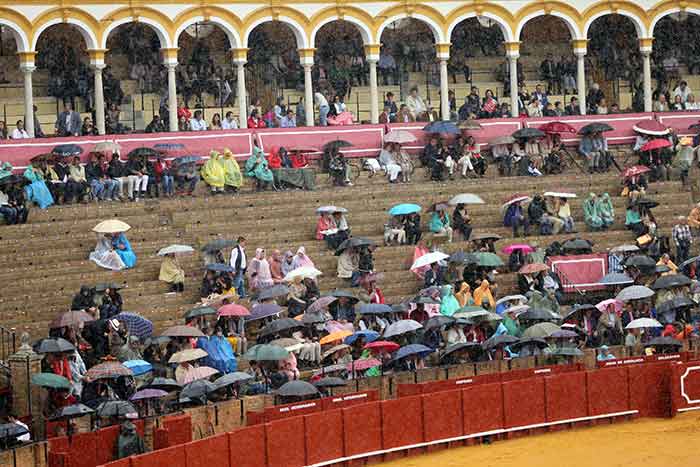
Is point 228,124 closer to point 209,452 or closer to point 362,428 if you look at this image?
point 362,428

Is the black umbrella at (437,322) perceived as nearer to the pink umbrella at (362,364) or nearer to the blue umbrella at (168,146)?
the pink umbrella at (362,364)

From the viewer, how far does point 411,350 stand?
33.5 m

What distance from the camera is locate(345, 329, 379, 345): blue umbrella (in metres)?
34.3

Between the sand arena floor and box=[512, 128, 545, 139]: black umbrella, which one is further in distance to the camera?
box=[512, 128, 545, 139]: black umbrella

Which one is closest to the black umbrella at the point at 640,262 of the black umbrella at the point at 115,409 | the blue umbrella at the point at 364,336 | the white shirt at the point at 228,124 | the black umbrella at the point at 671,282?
the black umbrella at the point at 671,282

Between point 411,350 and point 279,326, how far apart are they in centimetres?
247

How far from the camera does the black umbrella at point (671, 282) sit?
37.8m

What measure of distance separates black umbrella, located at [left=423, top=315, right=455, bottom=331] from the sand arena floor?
2517 millimetres

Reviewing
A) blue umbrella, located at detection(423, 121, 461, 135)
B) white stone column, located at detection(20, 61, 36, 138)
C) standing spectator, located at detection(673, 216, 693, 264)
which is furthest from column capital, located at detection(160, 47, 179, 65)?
standing spectator, located at detection(673, 216, 693, 264)

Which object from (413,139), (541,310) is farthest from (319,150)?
(541,310)

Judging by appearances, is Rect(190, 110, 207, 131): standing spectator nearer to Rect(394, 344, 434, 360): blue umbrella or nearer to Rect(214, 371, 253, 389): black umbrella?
Rect(394, 344, 434, 360): blue umbrella

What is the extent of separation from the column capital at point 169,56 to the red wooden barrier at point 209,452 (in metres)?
17.0

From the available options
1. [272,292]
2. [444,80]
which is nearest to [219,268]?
[272,292]

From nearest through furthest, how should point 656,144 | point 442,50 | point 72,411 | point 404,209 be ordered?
1. point 72,411
2. point 404,209
3. point 656,144
4. point 442,50
